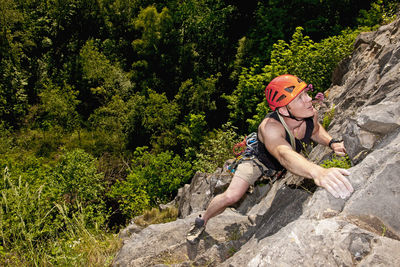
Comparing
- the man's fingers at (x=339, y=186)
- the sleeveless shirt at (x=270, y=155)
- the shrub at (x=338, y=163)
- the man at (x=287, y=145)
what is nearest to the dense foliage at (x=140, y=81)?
the sleeveless shirt at (x=270, y=155)

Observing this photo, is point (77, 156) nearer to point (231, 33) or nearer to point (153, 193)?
point (153, 193)

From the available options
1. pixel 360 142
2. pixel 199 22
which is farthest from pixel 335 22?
pixel 360 142

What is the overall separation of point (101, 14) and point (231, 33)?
15435 mm

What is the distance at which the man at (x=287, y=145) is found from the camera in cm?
307

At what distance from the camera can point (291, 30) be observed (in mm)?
20562

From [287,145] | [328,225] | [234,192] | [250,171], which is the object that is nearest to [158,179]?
[234,192]

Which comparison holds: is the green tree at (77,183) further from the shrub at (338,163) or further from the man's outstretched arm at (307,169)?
the shrub at (338,163)

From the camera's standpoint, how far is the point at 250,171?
174 inches

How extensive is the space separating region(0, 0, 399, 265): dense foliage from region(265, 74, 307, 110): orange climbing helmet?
29.8ft

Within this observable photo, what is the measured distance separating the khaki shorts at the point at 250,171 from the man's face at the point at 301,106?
86 cm

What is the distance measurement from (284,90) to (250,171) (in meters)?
1.17

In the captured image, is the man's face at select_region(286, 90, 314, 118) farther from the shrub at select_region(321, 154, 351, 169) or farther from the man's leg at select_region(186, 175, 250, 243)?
the man's leg at select_region(186, 175, 250, 243)

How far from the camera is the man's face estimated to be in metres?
4.04

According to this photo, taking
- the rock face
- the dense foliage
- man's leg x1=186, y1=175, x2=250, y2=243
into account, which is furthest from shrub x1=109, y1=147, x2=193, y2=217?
man's leg x1=186, y1=175, x2=250, y2=243
